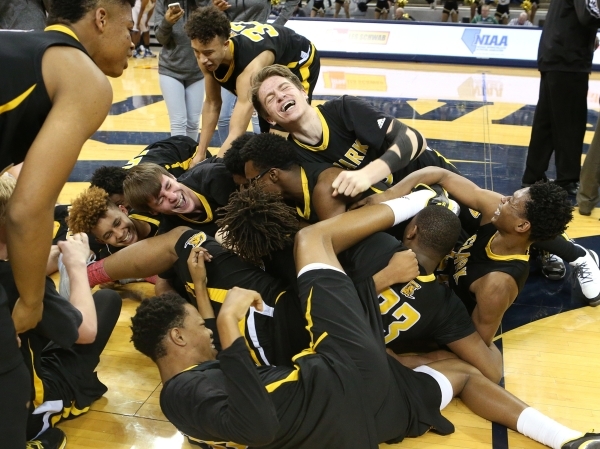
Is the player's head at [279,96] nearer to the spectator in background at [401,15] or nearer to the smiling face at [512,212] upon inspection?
the smiling face at [512,212]

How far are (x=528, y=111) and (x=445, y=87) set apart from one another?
1.87 m

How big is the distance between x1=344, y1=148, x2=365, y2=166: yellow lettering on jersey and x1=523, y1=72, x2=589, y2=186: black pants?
2.44 metres

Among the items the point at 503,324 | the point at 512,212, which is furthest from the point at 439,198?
the point at 503,324

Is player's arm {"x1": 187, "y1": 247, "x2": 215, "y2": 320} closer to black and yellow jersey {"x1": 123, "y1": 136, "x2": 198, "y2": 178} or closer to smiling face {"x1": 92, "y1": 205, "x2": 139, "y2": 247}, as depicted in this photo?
smiling face {"x1": 92, "y1": 205, "x2": 139, "y2": 247}

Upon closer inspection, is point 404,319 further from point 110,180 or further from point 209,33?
point 209,33

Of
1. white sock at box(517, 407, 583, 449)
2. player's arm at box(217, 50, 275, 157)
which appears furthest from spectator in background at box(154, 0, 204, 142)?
white sock at box(517, 407, 583, 449)

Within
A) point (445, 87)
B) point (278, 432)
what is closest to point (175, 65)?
point (278, 432)

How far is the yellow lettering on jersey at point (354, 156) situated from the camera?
345 cm

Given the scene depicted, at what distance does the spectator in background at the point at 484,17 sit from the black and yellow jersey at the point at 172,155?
11803 mm

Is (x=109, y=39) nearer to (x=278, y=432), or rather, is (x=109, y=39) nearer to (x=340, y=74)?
(x=278, y=432)

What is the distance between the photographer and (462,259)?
128 inches

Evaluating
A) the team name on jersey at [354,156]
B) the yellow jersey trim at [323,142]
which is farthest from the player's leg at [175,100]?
the team name on jersey at [354,156]

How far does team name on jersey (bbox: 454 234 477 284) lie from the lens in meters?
3.22

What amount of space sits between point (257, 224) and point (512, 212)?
1.26 meters
